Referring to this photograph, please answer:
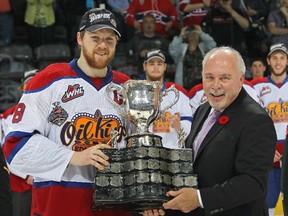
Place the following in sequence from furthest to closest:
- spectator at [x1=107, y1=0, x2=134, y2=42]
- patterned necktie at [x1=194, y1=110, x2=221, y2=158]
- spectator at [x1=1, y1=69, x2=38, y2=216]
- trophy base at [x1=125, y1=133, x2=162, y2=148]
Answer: spectator at [x1=107, y1=0, x2=134, y2=42]
spectator at [x1=1, y1=69, x2=38, y2=216]
patterned necktie at [x1=194, y1=110, x2=221, y2=158]
trophy base at [x1=125, y1=133, x2=162, y2=148]

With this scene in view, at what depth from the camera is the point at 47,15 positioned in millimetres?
11398

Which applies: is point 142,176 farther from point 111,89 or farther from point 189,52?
point 189,52

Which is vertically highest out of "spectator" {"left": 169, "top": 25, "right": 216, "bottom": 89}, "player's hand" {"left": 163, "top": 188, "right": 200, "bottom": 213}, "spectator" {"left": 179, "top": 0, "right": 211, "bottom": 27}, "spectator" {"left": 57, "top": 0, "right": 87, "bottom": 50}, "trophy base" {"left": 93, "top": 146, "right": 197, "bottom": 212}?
"spectator" {"left": 57, "top": 0, "right": 87, "bottom": 50}

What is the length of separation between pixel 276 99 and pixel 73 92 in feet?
14.9

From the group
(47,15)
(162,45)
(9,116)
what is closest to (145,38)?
(162,45)

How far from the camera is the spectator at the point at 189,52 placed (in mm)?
10297

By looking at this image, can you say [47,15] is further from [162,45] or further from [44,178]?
[44,178]

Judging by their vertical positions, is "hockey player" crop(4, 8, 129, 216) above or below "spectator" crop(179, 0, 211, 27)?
below

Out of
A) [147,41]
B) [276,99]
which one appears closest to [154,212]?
[276,99]

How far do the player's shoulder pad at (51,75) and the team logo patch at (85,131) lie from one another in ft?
0.84

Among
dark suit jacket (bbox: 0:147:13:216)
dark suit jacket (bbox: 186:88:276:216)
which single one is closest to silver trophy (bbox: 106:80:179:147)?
dark suit jacket (bbox: 186:88:276:216)

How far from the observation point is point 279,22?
37.6 feet

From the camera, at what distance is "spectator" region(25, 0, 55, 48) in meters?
11.3

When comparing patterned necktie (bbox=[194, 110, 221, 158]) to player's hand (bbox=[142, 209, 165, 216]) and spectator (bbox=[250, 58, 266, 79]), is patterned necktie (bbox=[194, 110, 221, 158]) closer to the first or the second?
player's hand (bbox=[142, 209, 165, 216])
